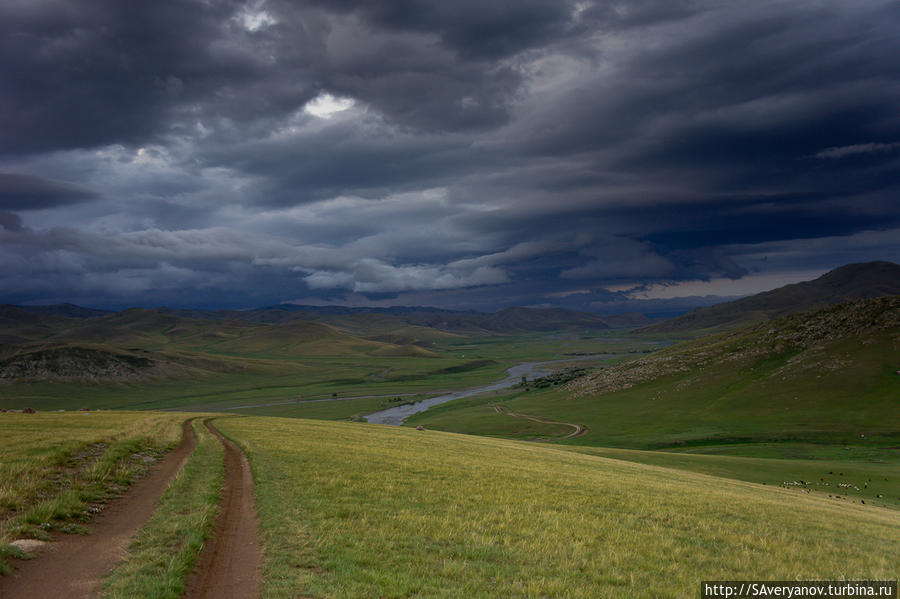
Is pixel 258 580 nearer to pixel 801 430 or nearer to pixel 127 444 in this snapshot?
pixel 127 444

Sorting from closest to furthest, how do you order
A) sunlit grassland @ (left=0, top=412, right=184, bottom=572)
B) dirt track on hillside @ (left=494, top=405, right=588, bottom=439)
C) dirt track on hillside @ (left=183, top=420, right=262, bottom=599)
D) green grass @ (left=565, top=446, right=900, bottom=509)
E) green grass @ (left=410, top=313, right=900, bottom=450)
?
dirt track on hillside @ (left=183, top=420, right=262, bottom=599)
sunlit grassland @ (left=0, top=412, right=184, bottom=572)
green grass @ (left=565, top=446, right=900, bottom=509)
green grass @ (left=410, top=313, right=900, bottom=450)
dirt track on hillside @ (left=494, top=405, right=588, bottom=439)

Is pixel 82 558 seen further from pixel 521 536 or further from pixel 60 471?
pixel 521 536

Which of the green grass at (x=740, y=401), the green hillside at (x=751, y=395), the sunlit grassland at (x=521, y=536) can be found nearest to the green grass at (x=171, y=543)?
the sunlit grassland at (x=521, y=536)

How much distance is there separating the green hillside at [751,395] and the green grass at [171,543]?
87370 mm

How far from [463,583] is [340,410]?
512 ft

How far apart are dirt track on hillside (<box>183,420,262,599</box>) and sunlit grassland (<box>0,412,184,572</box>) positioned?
4.08 meters

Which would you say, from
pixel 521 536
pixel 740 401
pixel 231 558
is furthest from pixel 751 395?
pixel 231 558

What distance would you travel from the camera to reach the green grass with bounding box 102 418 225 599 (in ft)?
30.6

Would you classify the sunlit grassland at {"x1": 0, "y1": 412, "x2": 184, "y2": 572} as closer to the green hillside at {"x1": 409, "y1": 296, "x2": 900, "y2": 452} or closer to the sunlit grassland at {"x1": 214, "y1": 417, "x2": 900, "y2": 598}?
the sunlit grassland at {"x1": 214, "y1": 417, "x2": 900, "y2": 598}

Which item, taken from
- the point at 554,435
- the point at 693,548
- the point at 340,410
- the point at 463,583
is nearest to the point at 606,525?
the point at 693,548

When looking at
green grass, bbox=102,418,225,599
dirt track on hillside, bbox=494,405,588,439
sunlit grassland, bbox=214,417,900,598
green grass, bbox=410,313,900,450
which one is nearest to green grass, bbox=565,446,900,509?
green grass, bbox=410,313,900,450

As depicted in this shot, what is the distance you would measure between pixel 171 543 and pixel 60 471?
430 inches

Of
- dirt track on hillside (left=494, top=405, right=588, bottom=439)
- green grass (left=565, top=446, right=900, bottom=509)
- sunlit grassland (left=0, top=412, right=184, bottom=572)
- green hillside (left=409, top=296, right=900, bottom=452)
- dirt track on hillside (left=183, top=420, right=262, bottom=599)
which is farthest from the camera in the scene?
dirt track on hillside (left=494, top=405, right=588, bottom=439)

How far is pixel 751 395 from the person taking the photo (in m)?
→ 110
